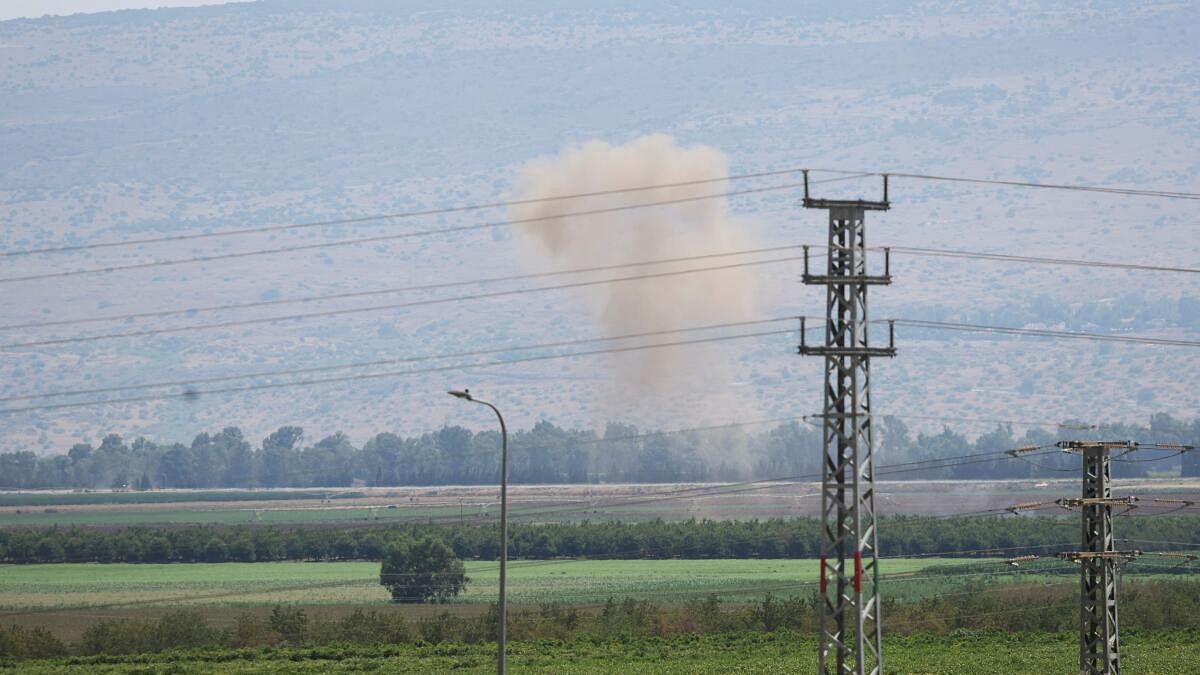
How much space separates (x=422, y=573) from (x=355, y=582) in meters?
11.8

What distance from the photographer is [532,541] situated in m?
178

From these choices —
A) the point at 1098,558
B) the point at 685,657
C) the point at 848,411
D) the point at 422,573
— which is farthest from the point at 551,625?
the point at 848,411

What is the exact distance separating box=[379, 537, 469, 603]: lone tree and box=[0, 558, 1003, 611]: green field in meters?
1.22

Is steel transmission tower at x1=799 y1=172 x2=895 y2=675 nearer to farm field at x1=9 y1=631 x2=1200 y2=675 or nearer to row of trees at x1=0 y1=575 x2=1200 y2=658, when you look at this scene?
farm field at x1=9 y1=631 x2=1200 y2=675

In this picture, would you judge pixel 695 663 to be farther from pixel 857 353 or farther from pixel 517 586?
pixel 517 586

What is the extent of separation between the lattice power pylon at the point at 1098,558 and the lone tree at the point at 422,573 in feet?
236

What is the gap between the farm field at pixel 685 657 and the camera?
8550 centimetres

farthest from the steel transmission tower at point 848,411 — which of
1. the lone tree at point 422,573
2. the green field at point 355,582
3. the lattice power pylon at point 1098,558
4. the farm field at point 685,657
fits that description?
the lone tree at point 422,573

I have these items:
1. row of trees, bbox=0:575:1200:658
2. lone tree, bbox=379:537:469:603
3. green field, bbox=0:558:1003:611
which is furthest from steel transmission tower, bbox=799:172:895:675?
lone tree, bbox=379:537:469:603

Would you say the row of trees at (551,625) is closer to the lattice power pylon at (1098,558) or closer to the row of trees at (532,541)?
the lattice power pylon at (1098,558)

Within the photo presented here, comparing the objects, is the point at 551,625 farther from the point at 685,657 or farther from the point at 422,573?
the point at 422,573

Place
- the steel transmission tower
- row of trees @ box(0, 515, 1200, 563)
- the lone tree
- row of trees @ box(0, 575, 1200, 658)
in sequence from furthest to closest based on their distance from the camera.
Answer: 1. row of trees @ box(0, 515, 1200, 563)
2. the lone tree
3. row of trees @ box(0, 575, 1200, 658)
4. the steel transmission tower

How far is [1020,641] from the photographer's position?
327 ft

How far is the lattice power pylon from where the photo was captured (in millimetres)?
60812
